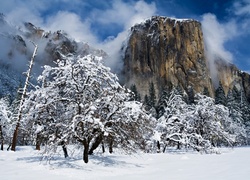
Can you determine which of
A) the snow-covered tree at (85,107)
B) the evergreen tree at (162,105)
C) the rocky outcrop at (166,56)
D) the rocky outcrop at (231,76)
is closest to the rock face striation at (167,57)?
the rocky outcrop at (166,56)

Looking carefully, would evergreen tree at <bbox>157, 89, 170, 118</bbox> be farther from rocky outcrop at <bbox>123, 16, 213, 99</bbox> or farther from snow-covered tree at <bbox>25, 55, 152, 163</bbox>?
snow-covered tree at <bbox>25, 55, 152, 163</bbox>

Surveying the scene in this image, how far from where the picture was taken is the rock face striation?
12556 centimetres

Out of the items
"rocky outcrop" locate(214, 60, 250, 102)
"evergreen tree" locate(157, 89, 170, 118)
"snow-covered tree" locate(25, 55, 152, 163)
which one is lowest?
"snow-covered tree" locate(25, 55, 152, 163)

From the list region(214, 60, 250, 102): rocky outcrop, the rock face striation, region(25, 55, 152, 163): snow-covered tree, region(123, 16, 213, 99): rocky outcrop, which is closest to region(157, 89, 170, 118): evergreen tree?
the rock face striation

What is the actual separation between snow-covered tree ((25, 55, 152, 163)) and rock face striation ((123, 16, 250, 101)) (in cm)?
10910

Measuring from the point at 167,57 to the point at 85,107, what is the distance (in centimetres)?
12023

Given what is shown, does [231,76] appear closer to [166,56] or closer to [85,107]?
[166,56]

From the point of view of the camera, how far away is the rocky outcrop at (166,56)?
→ 4948 inches

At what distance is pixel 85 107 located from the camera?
14234mm

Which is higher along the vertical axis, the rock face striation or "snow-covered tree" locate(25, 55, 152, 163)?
the rock face striation

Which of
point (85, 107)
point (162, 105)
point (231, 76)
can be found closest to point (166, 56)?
point (231, 76)

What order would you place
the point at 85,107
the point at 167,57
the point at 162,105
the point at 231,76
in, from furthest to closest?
the point at 231,76 → the point at 167,57 → the point at 162,105 → the point at 85,107

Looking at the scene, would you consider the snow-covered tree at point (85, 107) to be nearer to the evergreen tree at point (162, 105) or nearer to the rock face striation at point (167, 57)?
the evergreen tree at point (162, 105)

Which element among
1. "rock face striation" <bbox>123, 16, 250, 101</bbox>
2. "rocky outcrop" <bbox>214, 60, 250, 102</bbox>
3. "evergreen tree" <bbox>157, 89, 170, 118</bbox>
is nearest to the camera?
"evergreen tree" <bbox>157, 89, 170, 118</bbox>
